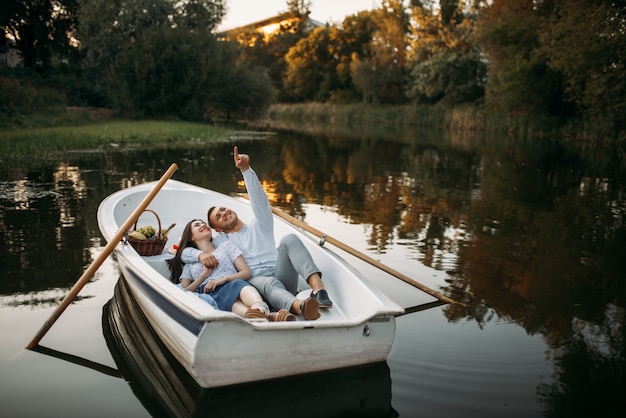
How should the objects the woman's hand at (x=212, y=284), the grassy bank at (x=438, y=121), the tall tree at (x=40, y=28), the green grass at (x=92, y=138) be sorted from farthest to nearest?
the grassy bank at (x=438, y=121), the tall tree at (x=40, y=28), the green grass at (x=92, y=138), the woman's hand at (x=212, y=284)

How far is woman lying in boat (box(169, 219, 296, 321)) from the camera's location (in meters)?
3.82

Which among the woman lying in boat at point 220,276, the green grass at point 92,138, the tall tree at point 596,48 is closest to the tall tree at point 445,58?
the tall tree at point 596,48

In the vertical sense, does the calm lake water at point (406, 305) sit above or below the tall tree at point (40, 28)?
below

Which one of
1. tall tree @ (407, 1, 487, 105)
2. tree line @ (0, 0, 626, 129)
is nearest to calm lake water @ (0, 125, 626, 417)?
tree line @ (0, 0, 626, 129)

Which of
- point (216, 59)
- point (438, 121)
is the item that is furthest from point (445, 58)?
point (216, 59)

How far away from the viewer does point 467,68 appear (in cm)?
3638

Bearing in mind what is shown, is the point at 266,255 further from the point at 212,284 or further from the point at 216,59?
the point at 216,59

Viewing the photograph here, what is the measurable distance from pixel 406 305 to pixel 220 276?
1562 mm

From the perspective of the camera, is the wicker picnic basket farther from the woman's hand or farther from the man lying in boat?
the woman's hand

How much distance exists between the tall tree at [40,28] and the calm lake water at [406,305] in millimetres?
16432

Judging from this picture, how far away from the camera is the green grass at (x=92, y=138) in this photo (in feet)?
45.0

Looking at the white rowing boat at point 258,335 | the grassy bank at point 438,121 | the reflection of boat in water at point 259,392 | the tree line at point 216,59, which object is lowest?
the reflection of boat in water at point 259,392

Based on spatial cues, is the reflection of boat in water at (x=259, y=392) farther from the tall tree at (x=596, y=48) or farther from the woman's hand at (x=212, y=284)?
the tall tree at (x=596, y=48)

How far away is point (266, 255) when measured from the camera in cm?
434
